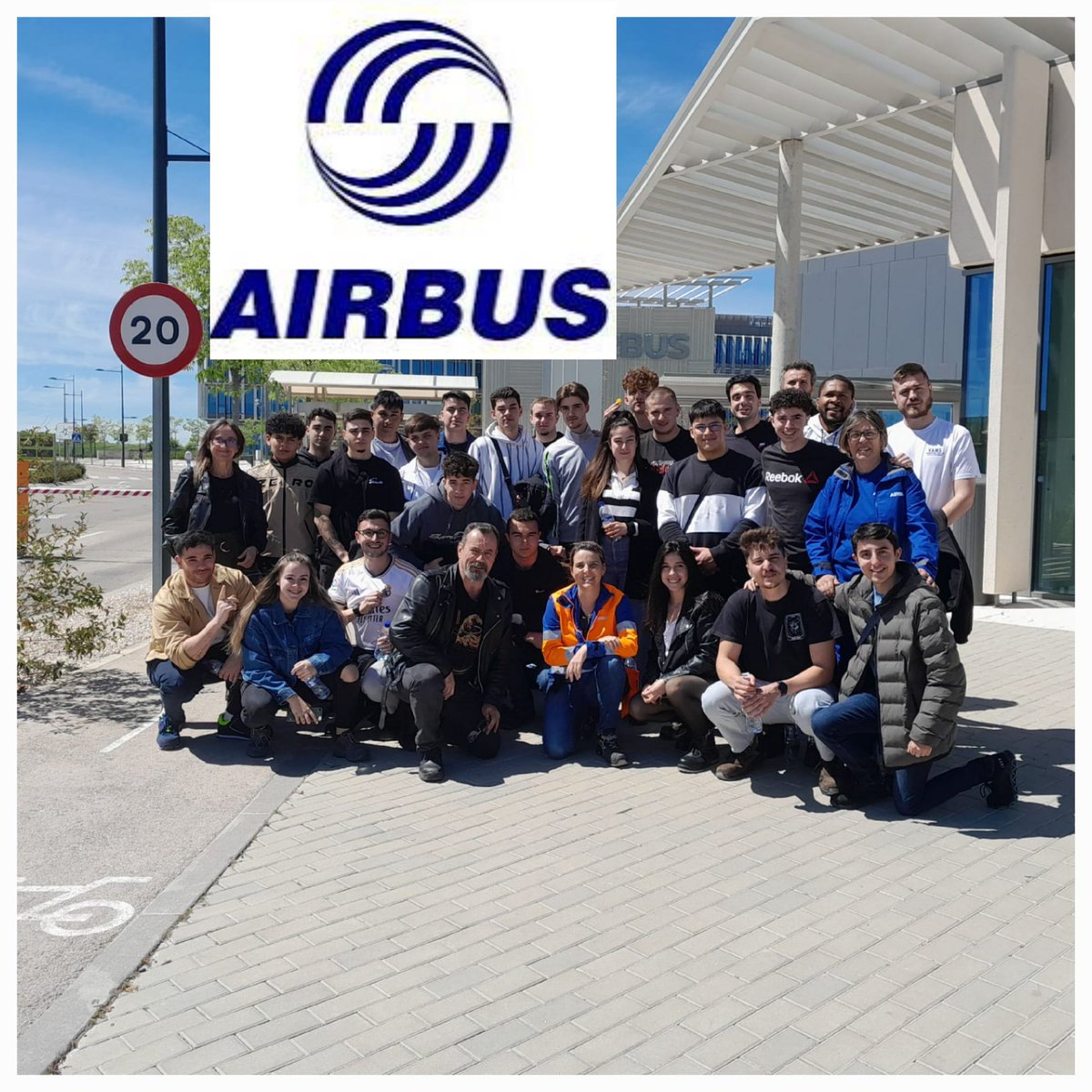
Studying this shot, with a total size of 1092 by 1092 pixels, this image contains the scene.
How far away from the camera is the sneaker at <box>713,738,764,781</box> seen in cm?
597

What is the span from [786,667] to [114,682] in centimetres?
525

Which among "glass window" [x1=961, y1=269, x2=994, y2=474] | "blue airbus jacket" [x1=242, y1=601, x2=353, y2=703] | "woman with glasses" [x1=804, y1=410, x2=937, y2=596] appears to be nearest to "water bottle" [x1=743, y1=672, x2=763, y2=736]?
"woman with glasses" [x1=804, y1=410, x2=937, y2=596]

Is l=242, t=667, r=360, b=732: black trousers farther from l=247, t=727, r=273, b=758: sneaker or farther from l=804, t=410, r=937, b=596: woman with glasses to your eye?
l=804, t=410, r=937, b=596: woman with glasses

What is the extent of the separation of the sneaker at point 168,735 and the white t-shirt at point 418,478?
219 cm

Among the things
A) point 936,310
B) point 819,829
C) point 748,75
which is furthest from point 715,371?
point 819,829

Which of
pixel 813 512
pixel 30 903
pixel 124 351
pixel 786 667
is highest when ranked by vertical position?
pixel 124 351

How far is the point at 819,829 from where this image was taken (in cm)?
520

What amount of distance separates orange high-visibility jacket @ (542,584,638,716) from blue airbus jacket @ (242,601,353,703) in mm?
1227

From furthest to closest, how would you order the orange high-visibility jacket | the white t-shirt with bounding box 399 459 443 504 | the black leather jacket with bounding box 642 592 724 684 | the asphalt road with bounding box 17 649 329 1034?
the white t-shirt with bounding box 399 459 443 504 < the orange high-visibility jacket < the black leather jacket with bounding box 642 592 724 684 < the asphalt road with bounding box 17 649 329 1034

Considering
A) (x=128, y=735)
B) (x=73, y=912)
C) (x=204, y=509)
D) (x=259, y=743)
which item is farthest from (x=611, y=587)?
(x=73, y=912)

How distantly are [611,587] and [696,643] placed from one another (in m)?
0.64

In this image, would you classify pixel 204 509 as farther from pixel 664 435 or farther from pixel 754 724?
pixel 754 724

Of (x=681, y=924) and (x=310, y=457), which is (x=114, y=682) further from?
(x=681, y=924)

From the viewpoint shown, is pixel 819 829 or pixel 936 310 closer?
pixel 819 829
